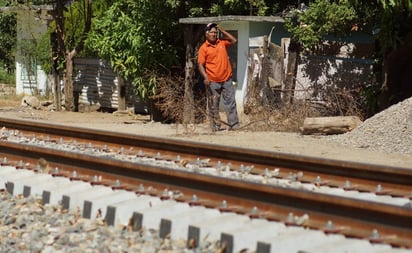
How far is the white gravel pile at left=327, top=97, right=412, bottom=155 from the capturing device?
12.4m

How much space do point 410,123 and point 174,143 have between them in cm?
382

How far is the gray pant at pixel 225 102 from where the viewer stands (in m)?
15.2

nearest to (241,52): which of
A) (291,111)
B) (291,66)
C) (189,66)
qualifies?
(189,66)

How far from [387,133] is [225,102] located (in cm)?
351

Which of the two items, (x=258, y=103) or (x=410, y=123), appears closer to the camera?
(x=410, y=123)

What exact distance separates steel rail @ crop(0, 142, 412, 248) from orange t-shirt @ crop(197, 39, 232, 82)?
21.5ft

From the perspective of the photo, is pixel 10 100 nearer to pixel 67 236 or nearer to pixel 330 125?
pixel 330 125

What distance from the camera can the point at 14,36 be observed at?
105 ft

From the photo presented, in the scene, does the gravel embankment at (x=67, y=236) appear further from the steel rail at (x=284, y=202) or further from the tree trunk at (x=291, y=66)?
the tree trunk at (x=291, y=66)

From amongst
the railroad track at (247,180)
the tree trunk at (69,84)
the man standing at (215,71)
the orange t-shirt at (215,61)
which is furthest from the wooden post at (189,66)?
the tree trunk at (69,84)

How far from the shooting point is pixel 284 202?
6773mm

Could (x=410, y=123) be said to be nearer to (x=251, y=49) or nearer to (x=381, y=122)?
(x=381, y=122)

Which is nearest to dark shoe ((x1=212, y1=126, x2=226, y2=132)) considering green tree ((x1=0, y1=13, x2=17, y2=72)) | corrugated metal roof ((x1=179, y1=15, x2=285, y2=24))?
corrugated metal roof ((x1=179, y1=15, x2=285, y2=24))

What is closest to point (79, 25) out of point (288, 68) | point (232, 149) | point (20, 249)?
point (288, 68)
